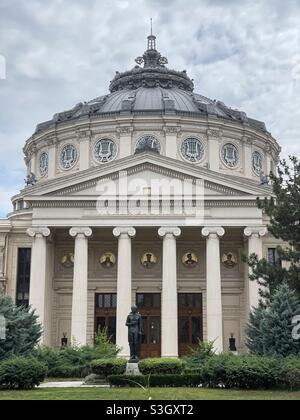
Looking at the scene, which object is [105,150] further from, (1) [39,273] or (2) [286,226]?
(2) [286,226]

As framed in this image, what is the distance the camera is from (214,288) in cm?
4747

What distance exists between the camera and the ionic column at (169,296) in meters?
46.3

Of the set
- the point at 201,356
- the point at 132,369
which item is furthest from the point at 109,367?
the point at 201,356

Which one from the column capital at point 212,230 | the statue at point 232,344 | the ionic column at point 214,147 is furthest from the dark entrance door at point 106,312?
the ionic column at point 214,147

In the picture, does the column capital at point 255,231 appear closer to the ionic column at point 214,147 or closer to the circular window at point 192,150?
the ionic column at point 214,147

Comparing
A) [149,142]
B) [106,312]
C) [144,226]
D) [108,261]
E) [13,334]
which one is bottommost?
[13,334]

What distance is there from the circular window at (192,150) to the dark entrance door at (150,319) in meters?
14.3

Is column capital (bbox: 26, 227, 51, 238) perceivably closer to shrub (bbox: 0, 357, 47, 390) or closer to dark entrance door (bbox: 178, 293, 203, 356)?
dark entrance door (bbox: 178, 293, 203, 356)

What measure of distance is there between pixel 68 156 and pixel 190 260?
17.4 metres

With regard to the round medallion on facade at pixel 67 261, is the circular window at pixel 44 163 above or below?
above

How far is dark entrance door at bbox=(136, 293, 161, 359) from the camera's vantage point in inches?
2036

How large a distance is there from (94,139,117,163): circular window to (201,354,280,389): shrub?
3615 centimetres

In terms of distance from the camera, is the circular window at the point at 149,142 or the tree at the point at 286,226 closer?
the tree at the point at 286,226

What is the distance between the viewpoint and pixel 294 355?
3053cm
